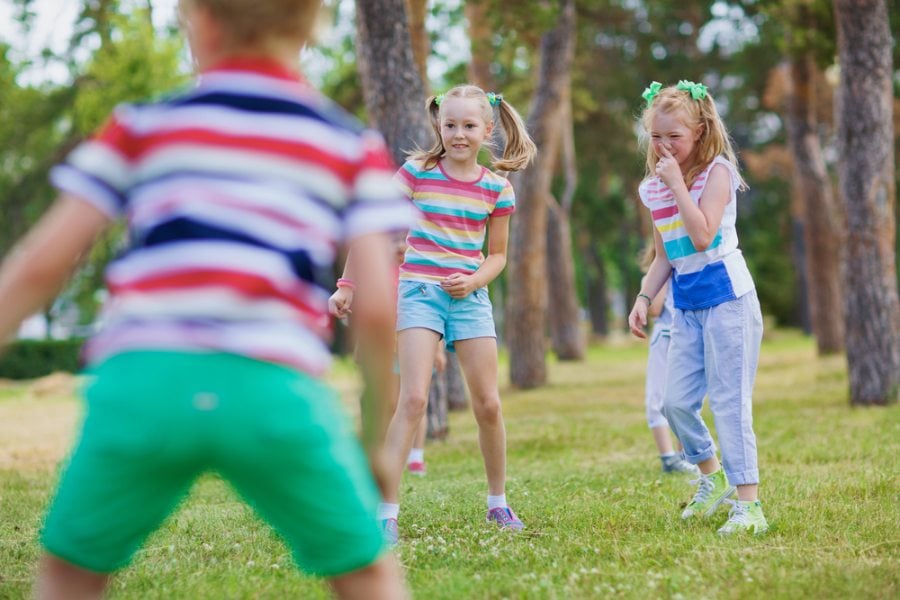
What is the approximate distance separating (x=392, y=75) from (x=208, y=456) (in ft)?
25.5

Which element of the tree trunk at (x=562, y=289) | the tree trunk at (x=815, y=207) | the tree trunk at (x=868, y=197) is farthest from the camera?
the tree trunk at (x=562, y=289)

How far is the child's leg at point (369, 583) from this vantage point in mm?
2154

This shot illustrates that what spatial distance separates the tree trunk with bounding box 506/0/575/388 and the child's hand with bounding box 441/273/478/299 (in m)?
11.4

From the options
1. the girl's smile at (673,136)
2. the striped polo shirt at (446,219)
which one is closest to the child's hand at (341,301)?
the striped polo shirt at (446,219)

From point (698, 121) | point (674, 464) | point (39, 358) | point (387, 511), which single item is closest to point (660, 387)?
point (674, 464)

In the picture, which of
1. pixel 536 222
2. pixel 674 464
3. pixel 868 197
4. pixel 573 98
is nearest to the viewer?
pixel 674 464

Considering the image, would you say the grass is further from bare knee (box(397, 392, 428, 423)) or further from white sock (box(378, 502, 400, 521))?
bare knee (box(397, 392, 428, 423))

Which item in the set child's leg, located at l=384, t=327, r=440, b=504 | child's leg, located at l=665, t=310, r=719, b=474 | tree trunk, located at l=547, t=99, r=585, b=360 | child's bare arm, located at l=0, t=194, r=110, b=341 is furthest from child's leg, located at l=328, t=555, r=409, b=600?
tree trunk, located at l=547, t=99, r=585, b=360

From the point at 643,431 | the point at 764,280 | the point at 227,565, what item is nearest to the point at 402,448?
the point at 227,565

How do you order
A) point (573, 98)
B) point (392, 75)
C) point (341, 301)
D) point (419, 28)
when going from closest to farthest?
point (341, 301) → point (392, 75) → point (419, 28) → point (573, 98)

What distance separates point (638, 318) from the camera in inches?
201

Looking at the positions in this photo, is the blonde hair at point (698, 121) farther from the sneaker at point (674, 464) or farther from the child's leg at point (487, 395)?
the sneaker at point (674, 464)

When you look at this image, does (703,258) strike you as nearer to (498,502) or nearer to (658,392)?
(498,502)

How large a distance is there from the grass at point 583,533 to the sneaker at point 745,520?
0.27 ft
